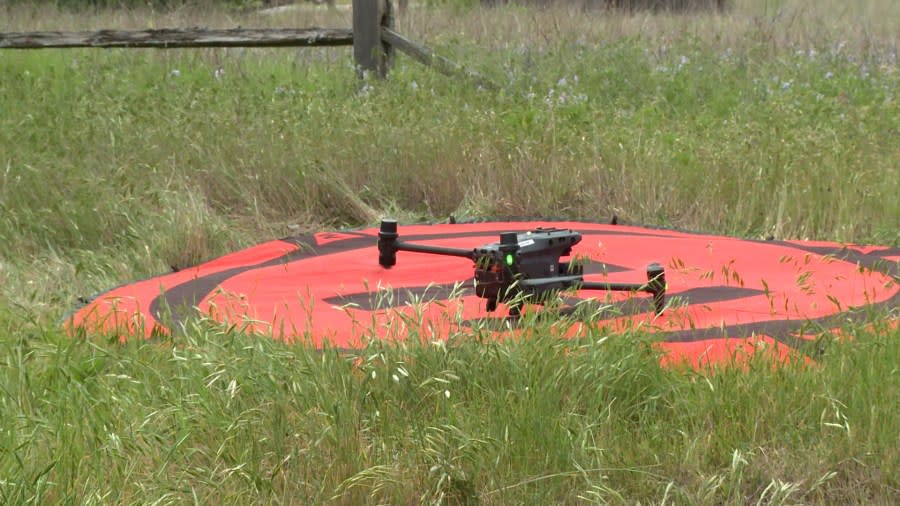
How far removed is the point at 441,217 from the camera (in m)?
6.09

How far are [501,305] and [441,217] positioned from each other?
7.55 feet

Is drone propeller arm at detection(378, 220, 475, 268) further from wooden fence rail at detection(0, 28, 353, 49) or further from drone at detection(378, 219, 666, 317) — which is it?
wooden fence rail at detection(0, 28, 353, 49)

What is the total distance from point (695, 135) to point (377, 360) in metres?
4.16

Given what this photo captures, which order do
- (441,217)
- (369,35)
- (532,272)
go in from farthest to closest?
(369,35) → (441,217) → (532,272)

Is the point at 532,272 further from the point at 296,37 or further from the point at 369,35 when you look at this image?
the point at 296,37

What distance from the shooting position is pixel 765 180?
5777 millimetres

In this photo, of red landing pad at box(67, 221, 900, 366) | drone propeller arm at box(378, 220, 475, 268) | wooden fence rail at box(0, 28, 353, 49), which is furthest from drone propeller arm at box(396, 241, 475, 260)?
wooden fence rail at box(0, 28, 353, 49)

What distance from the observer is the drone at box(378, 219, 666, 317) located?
3.46 m

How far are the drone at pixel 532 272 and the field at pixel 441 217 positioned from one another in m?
0.48

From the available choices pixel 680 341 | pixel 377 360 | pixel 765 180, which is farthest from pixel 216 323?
pixel 765 180

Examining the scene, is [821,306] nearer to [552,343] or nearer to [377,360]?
[552,343]

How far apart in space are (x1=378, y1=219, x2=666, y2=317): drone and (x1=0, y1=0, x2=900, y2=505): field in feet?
1.58

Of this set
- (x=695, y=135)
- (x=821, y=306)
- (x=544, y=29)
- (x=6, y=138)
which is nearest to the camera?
(x=821, y=306)

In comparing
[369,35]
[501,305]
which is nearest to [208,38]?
[369,35]
